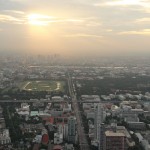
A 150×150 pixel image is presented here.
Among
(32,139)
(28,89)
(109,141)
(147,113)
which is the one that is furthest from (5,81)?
(109,141)

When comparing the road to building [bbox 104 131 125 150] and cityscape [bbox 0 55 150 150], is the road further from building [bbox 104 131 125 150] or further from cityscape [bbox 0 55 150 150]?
building [bbox 104 131 125 150]

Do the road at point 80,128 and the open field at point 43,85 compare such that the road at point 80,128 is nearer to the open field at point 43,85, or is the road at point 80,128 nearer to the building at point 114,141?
the building at point 114,141

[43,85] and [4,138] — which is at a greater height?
[43,85]

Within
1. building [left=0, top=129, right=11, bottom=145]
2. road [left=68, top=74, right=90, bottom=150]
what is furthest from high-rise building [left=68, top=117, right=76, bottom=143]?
building [left=0, top=129, right=11, bottom=145]

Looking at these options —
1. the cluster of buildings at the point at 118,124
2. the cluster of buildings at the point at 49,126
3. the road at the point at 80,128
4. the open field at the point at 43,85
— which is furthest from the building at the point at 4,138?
the open field at the point at 43,85

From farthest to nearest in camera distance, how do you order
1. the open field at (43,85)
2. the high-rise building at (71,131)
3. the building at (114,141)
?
the open field at (43,85)
the high-rise building at (71,131)
the building at (114,141)

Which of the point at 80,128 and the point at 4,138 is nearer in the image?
the point at 4,138

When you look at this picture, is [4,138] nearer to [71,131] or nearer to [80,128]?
[71,131]

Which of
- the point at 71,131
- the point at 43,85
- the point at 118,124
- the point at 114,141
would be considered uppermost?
the point at 43,85

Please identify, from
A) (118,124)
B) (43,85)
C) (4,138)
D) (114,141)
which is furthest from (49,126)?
(43,85)

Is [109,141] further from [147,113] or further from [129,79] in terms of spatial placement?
[129,79]
